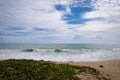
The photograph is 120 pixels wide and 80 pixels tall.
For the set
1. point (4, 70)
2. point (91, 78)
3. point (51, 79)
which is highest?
point (4, 70)

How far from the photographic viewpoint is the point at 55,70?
18.1 feet

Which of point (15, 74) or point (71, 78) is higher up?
point (15, 74)

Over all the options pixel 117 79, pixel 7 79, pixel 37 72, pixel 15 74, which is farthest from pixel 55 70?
pixel 117 79

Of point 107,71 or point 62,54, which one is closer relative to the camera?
point 107,71

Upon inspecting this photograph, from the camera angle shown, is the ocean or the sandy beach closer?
the sandy beach

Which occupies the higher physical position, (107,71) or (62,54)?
(107,71)

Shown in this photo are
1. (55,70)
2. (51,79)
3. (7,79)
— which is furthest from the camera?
(55,70)

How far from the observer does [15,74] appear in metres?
4.73

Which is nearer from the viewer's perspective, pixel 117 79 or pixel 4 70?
pixel 4 70

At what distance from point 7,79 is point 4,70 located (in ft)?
2.79

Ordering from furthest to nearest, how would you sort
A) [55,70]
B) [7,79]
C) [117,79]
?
1. [117,79]
2. [55,70]
3. [7,79]

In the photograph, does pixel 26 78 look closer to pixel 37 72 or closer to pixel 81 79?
pixel 37 72

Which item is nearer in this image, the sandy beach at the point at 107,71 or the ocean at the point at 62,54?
the sandy beach at the point at 107,71

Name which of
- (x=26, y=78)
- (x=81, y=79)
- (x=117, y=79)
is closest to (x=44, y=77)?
(x=26, y=78)
